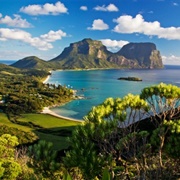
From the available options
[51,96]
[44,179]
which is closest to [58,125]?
[51,96]

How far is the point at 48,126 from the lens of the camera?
3022 inches

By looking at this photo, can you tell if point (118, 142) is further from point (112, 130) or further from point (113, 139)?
point (112, 130)

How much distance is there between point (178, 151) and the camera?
38.1 feet

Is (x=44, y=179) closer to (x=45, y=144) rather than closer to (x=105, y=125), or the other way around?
(x=45, y=144)

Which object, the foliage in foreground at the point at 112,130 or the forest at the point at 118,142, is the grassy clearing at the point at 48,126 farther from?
the foliage in foreground at the point at 112,130

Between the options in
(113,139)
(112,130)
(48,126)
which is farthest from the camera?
(48,126)

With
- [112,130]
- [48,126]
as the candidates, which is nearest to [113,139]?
[112,130]

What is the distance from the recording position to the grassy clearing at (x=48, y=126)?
207ft

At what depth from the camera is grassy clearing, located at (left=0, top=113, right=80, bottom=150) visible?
207 feet

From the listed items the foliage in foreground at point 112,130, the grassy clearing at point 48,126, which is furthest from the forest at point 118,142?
the grassy clearing at point 48,126

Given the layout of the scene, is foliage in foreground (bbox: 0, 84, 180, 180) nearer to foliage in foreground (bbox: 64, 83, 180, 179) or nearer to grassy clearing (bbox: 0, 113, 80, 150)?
foliage in foreground (bbox: 64, 83, 180, 179)

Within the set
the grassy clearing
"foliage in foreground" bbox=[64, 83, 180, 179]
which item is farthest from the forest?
the grassy clearing

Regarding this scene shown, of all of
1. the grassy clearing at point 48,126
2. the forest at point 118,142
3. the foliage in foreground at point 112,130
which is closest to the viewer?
the foliage in foreground at point 112,130

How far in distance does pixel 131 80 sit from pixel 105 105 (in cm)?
18944
